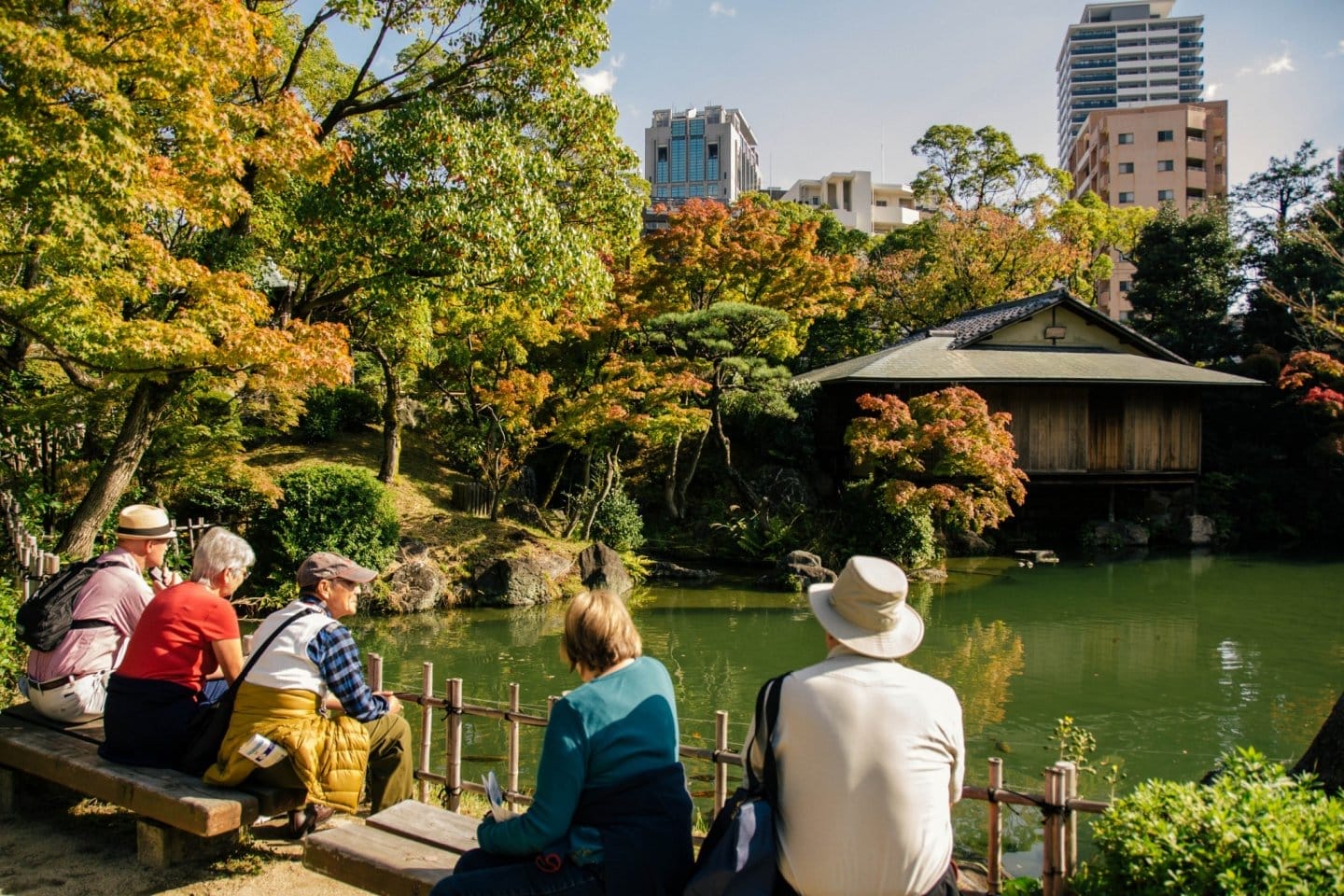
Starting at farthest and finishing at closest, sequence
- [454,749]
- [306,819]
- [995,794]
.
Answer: [454,749]
[306,819]
[995,794]

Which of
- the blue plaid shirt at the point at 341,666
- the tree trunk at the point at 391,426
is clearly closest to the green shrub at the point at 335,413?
the tree trunk at the point at 391,426

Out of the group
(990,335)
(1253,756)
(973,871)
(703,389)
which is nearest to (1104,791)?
(973,871)

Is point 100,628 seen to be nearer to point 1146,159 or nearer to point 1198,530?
point 1198,530

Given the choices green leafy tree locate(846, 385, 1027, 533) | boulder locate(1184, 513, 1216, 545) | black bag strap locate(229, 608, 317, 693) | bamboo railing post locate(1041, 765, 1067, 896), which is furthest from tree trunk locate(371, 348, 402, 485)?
boulder locate(1184, 513, 1216, 545)

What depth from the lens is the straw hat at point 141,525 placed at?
4352mm

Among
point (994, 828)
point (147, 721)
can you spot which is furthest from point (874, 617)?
point (147, 721)

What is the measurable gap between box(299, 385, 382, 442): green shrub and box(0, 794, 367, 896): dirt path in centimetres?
1467

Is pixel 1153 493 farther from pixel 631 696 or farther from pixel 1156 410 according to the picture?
pixel 631 696

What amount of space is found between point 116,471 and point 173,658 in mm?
6186

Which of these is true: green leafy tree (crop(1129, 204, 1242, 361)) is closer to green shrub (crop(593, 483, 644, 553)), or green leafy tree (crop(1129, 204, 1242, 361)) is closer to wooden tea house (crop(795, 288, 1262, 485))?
wooden tea house (crop(795, 288, 1262, 485))

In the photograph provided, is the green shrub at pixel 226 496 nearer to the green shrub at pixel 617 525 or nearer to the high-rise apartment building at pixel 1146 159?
the green shrub at pixel 617 525

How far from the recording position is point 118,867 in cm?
398

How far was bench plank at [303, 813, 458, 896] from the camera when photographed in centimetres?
314

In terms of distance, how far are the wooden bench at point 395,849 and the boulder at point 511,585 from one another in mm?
11128
